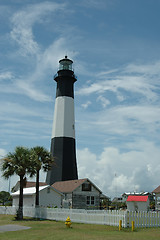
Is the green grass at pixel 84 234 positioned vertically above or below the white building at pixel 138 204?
above

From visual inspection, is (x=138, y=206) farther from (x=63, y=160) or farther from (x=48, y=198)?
(x=48, y=198)

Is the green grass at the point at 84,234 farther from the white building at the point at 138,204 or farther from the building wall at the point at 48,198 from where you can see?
the white building at the point at 138,204

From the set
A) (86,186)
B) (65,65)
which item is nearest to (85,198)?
(86,186)

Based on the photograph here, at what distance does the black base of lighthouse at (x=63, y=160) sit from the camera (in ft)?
155

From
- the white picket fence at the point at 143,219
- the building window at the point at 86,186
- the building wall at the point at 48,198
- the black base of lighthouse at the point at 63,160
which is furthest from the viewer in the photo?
the black base of lighthouse at the point at 63,160

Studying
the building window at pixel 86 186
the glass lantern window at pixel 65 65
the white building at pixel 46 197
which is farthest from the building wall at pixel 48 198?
the glass lantern window at pixel 65 65

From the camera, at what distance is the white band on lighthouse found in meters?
48.2

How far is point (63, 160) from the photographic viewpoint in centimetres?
4734

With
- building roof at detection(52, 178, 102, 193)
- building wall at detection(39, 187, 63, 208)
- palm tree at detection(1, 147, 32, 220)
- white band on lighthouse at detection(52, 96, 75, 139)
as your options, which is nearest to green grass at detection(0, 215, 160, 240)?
palm tree at detection(1, 147, 32, 220)

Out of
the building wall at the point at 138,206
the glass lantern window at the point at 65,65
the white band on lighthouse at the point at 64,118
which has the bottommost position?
the building wall at the point at 138,206

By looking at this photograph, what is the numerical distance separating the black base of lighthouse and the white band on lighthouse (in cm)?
105

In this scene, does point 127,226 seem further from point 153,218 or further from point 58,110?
point 58,110

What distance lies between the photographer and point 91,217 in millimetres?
22719

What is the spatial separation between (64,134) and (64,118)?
2.86m
